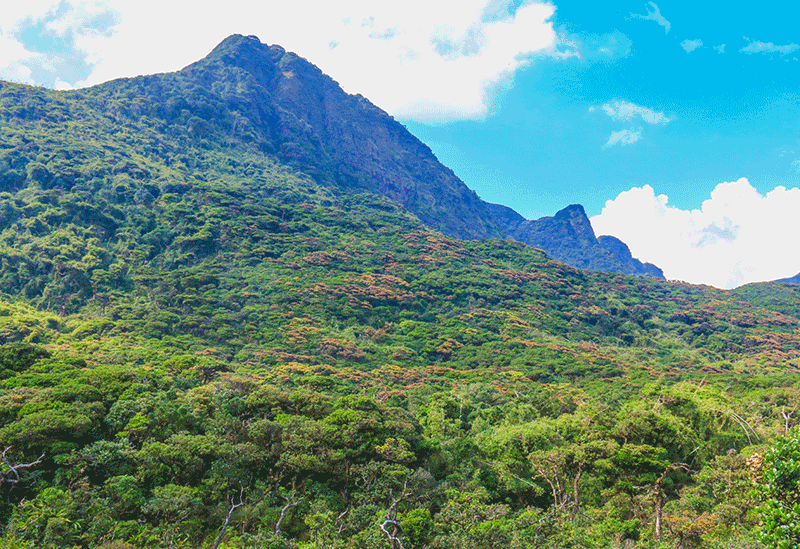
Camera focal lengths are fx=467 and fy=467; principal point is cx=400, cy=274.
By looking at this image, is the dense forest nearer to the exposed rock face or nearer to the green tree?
the green tree

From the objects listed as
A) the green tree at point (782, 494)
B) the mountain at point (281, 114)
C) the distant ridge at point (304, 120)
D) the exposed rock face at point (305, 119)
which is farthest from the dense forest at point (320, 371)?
the exposed rock face at point (305, 119)

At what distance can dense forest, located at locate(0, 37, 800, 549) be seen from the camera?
1900 cm

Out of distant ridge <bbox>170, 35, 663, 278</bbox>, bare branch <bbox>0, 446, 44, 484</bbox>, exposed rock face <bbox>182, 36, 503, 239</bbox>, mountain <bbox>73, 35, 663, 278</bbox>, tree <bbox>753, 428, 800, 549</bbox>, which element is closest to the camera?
tree <bbox>753, 428, 800, 549</bbox>

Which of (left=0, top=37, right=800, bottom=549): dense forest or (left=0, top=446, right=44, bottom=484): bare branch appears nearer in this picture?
(left=0, top=446, right=44, bottom=484): bare branch

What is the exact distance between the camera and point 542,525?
1734 centimetres

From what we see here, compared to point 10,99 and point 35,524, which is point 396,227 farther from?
point 35,524

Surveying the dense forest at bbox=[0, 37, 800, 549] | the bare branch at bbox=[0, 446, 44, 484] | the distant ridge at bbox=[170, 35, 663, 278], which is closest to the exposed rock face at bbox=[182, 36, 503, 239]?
the distant ridge at bbox=[170, 35, 663, 278]

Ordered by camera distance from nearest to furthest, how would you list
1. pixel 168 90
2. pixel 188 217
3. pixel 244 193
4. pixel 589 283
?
pixel 188 217, pixel 244 193, pixel 589 283, pixel 168 90

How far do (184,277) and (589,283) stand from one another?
9170cm

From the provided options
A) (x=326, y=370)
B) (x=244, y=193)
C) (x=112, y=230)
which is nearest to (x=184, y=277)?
(x=112, y=230)

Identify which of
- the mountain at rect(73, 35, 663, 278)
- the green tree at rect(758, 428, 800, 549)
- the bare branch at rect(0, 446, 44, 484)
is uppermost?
the mountain at rect(73, 35, 663, 278)

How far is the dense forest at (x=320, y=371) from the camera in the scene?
19.0 m

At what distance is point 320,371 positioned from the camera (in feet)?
164

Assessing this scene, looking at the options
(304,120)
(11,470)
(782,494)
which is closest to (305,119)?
(304,120)
